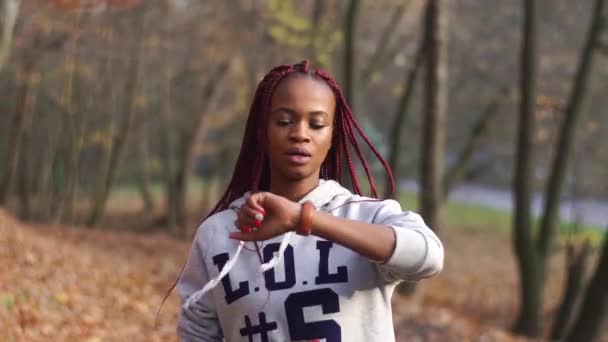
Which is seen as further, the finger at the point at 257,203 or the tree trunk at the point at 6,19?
the tree trunk at the point at 6,19

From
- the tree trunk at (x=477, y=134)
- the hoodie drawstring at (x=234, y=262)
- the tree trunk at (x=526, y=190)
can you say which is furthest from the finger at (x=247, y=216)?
the tree trunk at (x=477, y=134)

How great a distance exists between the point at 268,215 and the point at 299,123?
0.42m

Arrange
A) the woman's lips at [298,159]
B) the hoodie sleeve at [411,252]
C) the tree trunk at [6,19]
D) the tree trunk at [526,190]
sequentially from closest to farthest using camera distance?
the hoodie sleeve at [411,252] < the woman's lips at [298,159] < the tree trunk at [6,19] < the tree trunk at [526,190]

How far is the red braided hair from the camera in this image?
2.27 m

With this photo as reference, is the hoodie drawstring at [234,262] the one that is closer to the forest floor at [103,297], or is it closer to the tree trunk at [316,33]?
the forest floor at [103,297]

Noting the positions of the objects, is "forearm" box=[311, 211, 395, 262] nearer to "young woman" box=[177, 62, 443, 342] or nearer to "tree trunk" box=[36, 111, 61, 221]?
"young woman" box=[177, 62, 443, 342]

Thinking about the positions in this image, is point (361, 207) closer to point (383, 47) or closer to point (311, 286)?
point (311, 286)

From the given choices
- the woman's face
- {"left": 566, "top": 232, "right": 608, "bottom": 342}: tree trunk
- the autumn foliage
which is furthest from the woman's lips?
the autumn foliage

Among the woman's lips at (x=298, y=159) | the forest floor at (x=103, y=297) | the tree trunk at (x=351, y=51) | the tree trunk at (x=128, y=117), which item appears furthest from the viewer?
the tree trunk at (x=128, y=117)

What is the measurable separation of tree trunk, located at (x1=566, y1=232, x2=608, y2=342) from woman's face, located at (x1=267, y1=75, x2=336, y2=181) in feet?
22.1

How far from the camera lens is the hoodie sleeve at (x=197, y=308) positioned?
2371mm

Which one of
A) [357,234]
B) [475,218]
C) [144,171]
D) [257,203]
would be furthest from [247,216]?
[475,218]

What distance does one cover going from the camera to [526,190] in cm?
1040

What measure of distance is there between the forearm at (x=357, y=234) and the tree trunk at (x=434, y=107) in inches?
281
